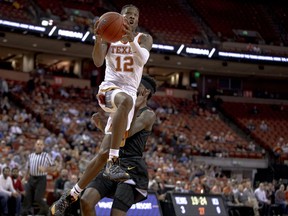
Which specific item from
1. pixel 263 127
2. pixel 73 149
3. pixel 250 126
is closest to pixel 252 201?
pixel 73 149

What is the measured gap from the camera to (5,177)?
1368 centimetres

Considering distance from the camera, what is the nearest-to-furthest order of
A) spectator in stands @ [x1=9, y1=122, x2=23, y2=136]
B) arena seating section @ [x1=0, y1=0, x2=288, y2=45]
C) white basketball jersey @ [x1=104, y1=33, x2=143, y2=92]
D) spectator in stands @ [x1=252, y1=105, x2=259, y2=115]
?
1. white basketball jersey @ [x1=104, y1=33, x2=143, y2=92]
2. spectator in stands @ [x1=9, y1=122, x2=23, y2=136]
3. arena seating section @ [x1=0, y1=0, x2=288, y2=45]
4. spectator in stands @ [x1=252, y1=105, x2=259, y2=115]

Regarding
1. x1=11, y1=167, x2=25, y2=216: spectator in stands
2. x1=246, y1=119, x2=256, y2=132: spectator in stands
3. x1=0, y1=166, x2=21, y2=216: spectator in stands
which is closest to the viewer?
x1=0, y1=166, x2=21, y2=216: spectator in stands

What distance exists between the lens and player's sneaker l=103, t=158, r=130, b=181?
568 centimetres

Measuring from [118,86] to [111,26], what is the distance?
69 cm

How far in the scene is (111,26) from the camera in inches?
225

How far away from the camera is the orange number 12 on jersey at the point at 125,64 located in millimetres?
6227

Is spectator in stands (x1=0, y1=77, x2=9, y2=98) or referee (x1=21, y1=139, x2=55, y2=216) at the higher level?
spectator in stands (x1=0, y1=77, x2=9, y2=98)

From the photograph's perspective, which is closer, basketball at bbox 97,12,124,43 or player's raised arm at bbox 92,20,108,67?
basketball at bbox 97,12,124,43

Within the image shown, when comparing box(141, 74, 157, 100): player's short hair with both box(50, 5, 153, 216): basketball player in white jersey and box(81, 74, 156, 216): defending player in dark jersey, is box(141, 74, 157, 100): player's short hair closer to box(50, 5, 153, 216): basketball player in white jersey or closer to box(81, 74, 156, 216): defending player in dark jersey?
box(81, 74, 156, 216): defending player in dark jersey

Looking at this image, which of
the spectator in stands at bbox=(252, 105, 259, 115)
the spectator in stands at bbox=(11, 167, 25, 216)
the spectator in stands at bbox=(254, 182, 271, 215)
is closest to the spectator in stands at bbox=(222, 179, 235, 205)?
the spectator in stands at bbox=(254, 182, 271, 215)

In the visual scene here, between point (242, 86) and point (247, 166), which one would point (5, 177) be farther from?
point (242, 86)

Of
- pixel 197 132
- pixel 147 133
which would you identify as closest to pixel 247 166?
pixel 197 132

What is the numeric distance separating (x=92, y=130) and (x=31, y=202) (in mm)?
11500
